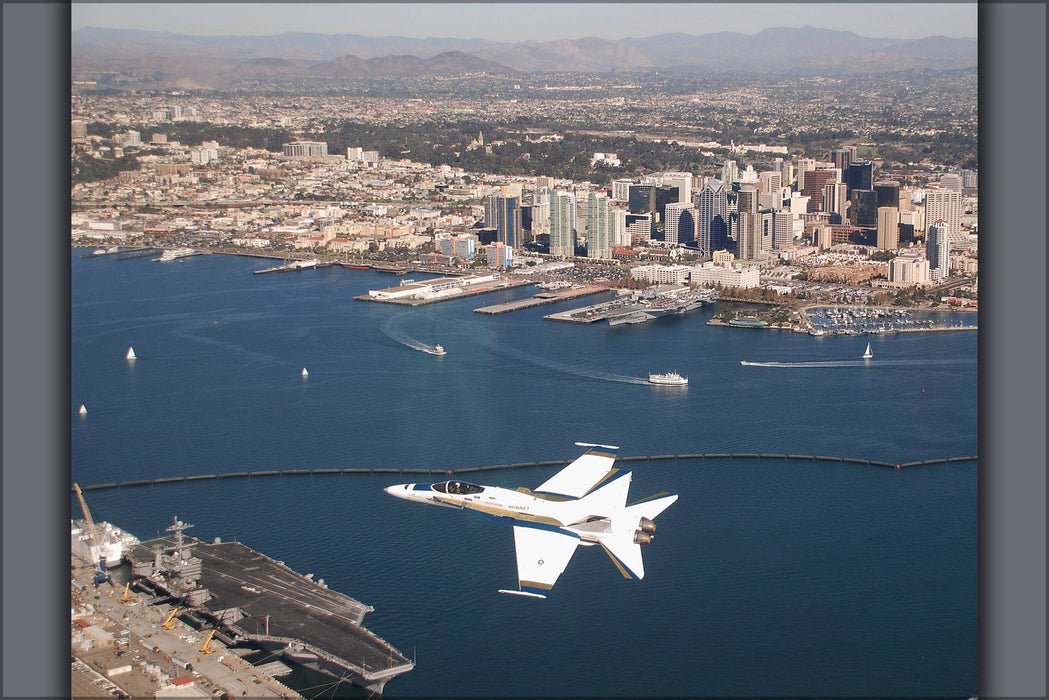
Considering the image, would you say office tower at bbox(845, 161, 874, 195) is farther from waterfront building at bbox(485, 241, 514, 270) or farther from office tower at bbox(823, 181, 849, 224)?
waterfront building at bbox(485, 241, 514, 270)

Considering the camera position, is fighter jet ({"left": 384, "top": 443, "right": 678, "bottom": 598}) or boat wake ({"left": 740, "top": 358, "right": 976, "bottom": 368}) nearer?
fighter jet ({"left": 384, "top": 443, "right": 678, "bottom": 598})

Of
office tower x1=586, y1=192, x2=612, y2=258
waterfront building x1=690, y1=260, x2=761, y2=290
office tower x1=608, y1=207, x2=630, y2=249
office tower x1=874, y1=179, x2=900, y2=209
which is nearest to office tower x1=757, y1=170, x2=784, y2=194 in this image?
office tower x1=874, y1=179, x2=900, y2=209

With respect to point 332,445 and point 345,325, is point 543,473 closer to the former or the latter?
point 332,445

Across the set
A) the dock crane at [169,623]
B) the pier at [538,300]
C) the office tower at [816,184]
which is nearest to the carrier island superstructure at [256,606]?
the dock crane at [169,623]

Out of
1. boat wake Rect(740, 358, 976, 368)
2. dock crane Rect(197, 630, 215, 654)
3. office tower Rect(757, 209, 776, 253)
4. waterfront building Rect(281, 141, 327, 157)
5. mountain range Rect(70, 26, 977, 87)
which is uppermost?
mountain range Rect(70, 26, 977, 87)

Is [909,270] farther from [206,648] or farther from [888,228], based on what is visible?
[206,648]
